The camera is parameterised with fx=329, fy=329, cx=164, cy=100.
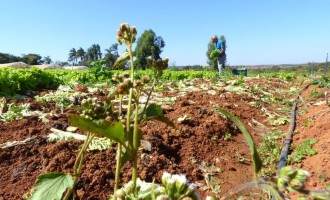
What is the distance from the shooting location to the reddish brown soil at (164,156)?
252 centimetres

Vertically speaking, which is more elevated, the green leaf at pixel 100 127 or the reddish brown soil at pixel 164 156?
the green leaf at pixel 100 127

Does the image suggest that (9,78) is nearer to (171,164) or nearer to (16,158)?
(16,158)

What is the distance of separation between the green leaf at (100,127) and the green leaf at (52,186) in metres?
0.28

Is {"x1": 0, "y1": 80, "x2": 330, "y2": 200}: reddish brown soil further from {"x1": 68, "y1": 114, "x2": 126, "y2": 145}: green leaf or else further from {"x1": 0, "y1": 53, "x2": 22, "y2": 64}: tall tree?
{"x1": 0, "y1": 53, "x2": 22, "y2": 64}: tall tree

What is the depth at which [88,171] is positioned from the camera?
8.39 feet

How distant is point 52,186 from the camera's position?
3.47 ft

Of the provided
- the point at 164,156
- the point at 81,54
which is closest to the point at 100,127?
the point at 164,156

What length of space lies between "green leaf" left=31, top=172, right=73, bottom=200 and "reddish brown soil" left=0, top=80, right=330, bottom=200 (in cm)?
127

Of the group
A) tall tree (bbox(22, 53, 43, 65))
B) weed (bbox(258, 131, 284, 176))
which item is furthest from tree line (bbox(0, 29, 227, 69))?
weed (bbox(258, 131, 284, 176))

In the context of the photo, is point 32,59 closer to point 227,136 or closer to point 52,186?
point 227,136

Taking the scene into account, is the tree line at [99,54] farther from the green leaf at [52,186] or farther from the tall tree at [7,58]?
the green leaf at [52,186]

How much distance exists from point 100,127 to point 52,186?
35 centimetres

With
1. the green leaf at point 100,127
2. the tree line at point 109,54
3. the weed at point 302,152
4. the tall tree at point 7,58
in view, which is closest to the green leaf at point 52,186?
the green leaf at point 100,127

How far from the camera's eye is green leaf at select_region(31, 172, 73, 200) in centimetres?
104
